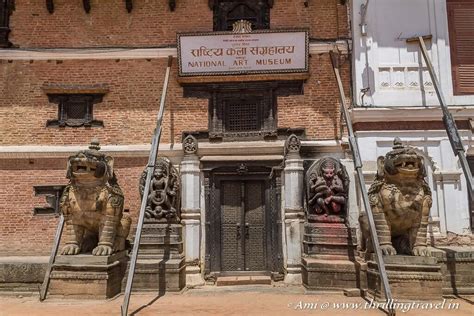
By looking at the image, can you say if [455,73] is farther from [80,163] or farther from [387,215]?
[80,163]

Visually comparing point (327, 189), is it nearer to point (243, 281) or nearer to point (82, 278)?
point (243, 281)

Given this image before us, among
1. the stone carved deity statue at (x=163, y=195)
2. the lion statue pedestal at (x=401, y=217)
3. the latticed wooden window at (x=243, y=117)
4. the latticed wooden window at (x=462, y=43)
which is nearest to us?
Result: the lion statue pedestal at (x=401, y=217)

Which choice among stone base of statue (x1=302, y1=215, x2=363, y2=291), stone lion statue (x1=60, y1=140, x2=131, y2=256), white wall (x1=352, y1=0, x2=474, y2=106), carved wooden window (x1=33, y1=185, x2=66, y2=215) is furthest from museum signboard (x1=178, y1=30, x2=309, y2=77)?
carved wooden window (x1=33, y1=185, x2=66, y2=215)

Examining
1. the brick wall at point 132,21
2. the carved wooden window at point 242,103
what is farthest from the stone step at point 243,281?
the brick wall at point 132,21

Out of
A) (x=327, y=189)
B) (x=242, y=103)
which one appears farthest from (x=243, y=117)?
(x=327, y=189)

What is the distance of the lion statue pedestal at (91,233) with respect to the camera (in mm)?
7113

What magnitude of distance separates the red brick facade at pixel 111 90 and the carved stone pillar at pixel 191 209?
2.13 ft

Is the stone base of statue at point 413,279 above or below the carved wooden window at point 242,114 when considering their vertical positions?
below

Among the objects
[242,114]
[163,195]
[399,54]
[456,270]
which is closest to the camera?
[456,270]

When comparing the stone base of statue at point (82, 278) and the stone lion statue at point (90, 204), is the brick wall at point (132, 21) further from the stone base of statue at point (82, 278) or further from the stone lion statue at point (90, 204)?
the stone base of statue at point (82, 278)

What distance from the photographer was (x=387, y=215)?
7504mm

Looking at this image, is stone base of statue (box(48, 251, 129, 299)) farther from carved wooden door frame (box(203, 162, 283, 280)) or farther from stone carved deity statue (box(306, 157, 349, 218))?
stone carved deity statue (box(306, 157, 349, 218))

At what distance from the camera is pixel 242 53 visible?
9.93 meters

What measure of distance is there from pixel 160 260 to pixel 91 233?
1.49 m
